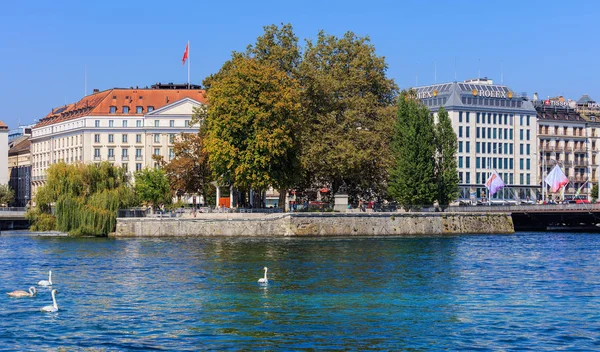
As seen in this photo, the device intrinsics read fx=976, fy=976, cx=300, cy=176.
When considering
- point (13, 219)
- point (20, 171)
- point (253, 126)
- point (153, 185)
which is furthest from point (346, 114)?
point (20, 171)

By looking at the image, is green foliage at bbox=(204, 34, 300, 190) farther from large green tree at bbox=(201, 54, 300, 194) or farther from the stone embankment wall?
the stone embankment wall

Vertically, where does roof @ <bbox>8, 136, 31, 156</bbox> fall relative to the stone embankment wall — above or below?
above

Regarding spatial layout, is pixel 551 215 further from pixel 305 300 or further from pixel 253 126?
pixel 305 300

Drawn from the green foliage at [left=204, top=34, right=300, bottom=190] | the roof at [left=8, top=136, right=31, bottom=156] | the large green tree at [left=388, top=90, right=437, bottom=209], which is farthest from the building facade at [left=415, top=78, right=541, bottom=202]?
the roof at [left=8, top=136, right=31, bottom=156]

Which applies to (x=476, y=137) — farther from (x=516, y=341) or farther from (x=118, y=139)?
(x=516, y=341)

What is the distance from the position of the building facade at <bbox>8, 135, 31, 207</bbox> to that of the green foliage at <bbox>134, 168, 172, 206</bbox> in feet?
224

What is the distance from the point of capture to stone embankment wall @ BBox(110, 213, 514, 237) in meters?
93.8

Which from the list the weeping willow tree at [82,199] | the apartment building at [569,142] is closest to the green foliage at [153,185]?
the weeping willow tree at [82,199]

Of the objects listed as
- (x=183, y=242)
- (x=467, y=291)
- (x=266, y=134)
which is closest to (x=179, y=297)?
(x=467, y=291)

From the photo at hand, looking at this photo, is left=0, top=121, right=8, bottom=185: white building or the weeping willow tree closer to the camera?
the weeping willow tree

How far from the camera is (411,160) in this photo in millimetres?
103625

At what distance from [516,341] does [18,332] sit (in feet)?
58.2

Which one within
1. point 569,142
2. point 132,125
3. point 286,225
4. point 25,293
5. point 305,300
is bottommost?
point 305,300

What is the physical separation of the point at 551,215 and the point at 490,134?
154ft
